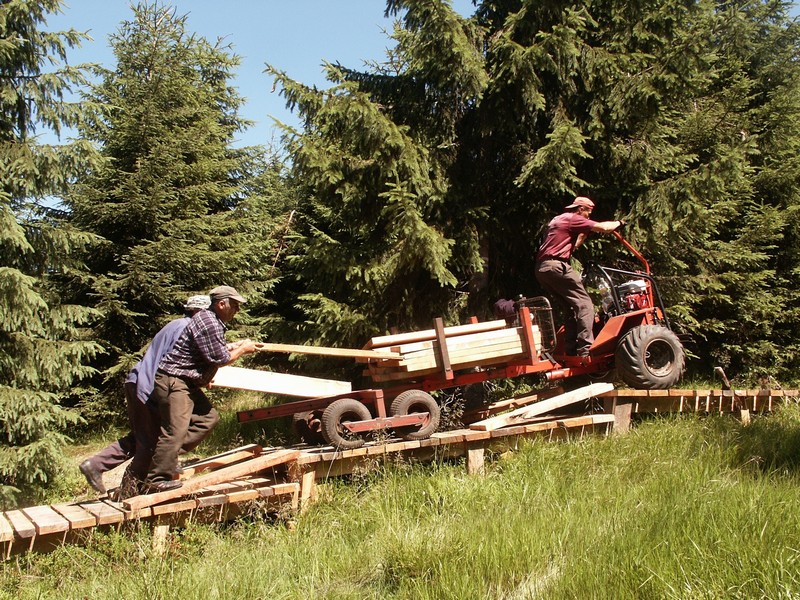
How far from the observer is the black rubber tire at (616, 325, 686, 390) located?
286 inches

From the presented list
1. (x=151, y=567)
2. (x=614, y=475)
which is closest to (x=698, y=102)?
(x=614, y=475)

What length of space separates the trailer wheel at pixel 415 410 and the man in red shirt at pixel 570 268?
6.21 feet

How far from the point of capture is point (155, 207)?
9969mm

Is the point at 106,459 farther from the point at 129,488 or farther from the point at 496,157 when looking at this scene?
the point at 496,157

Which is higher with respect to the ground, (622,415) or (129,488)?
(129,488)

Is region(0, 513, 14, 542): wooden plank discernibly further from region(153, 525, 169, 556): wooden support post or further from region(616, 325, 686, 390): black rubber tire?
region(616, 325, 686, 390): black rubber tire

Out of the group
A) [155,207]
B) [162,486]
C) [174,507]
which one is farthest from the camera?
[155,207]

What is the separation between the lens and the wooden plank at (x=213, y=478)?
4.91 m

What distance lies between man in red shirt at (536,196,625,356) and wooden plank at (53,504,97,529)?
503 centimetres

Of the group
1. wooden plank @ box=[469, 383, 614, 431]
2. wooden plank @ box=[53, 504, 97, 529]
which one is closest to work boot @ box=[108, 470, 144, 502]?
wooden plank @ box=[53, 504, 97, 529]

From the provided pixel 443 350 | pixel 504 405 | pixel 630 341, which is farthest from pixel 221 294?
pixel 630 341

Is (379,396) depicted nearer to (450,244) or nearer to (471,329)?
(471,329)

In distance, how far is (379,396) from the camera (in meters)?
6.43

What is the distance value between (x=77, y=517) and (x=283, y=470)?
5.91ft
